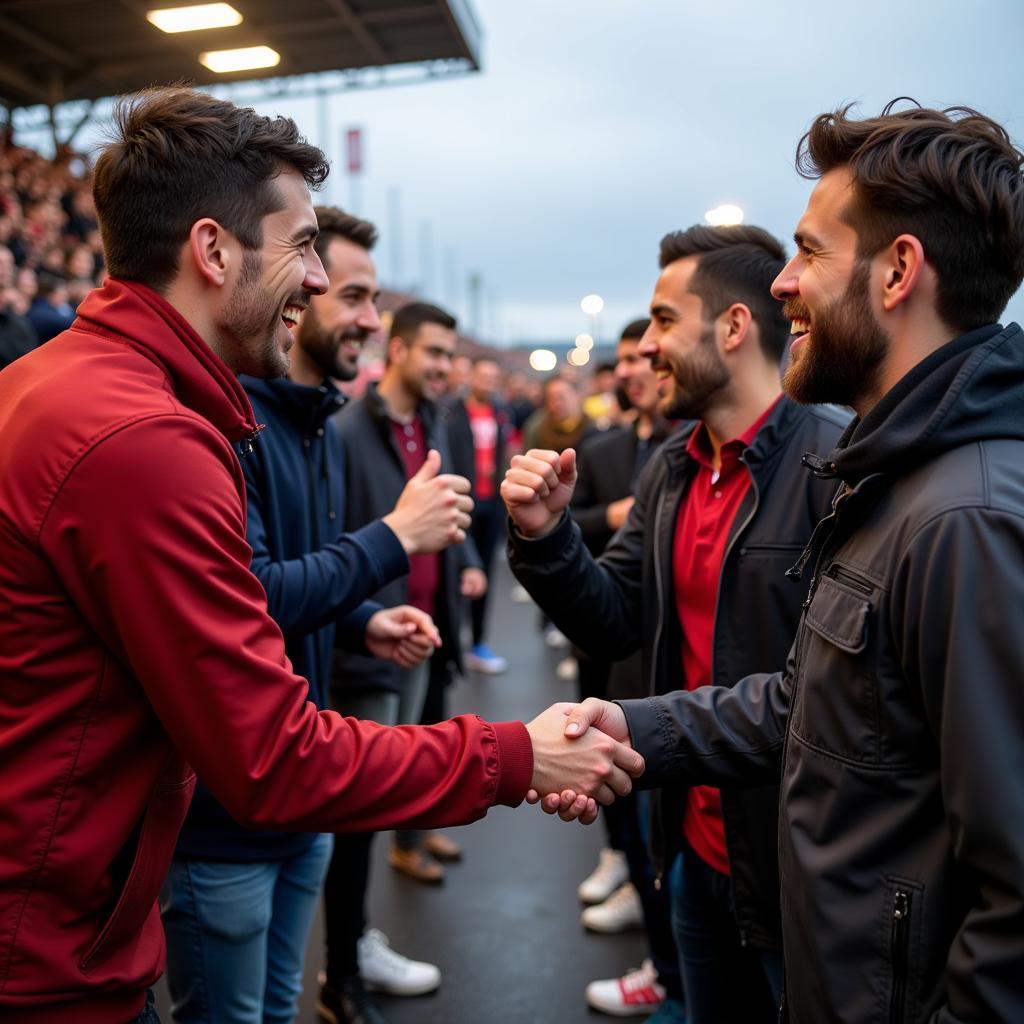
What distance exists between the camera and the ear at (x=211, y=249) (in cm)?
176

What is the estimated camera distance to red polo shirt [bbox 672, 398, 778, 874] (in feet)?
8.51

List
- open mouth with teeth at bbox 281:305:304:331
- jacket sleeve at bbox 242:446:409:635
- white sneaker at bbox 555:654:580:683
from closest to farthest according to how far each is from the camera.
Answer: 1. open mouth with teeth at bbox 281:305:304:331
2. jacket sleeve at bbox 242:446:409:635
3. white sneaker at bbox 555:654:580:683

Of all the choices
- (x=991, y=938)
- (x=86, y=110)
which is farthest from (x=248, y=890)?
(x=86, y=110)

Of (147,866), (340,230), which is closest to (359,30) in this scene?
(340,230)

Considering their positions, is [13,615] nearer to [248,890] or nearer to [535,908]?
[248,890]

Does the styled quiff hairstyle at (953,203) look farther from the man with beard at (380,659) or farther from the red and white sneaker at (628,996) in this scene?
the red and white sneaker at (628,996)

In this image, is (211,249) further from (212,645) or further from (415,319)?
(415,319)

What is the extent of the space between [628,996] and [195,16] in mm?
8262

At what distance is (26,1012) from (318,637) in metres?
1.38

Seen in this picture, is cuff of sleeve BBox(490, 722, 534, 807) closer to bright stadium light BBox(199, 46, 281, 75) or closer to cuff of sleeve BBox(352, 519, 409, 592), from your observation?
cuff of sleeve BBox(352, 519, 409, 592)

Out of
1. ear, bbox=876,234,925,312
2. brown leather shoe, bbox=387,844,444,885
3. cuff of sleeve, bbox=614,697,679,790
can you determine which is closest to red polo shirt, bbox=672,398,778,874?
cuff of sleeve, bbox=614,697,679,790

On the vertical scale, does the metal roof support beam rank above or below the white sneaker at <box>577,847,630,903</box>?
above

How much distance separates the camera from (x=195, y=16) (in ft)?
27.1

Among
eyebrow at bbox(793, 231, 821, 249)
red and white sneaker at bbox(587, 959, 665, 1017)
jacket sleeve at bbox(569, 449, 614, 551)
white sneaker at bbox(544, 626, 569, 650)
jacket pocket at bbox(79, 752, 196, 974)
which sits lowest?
white sneaker at bbox(544, 626, 569, 650)
